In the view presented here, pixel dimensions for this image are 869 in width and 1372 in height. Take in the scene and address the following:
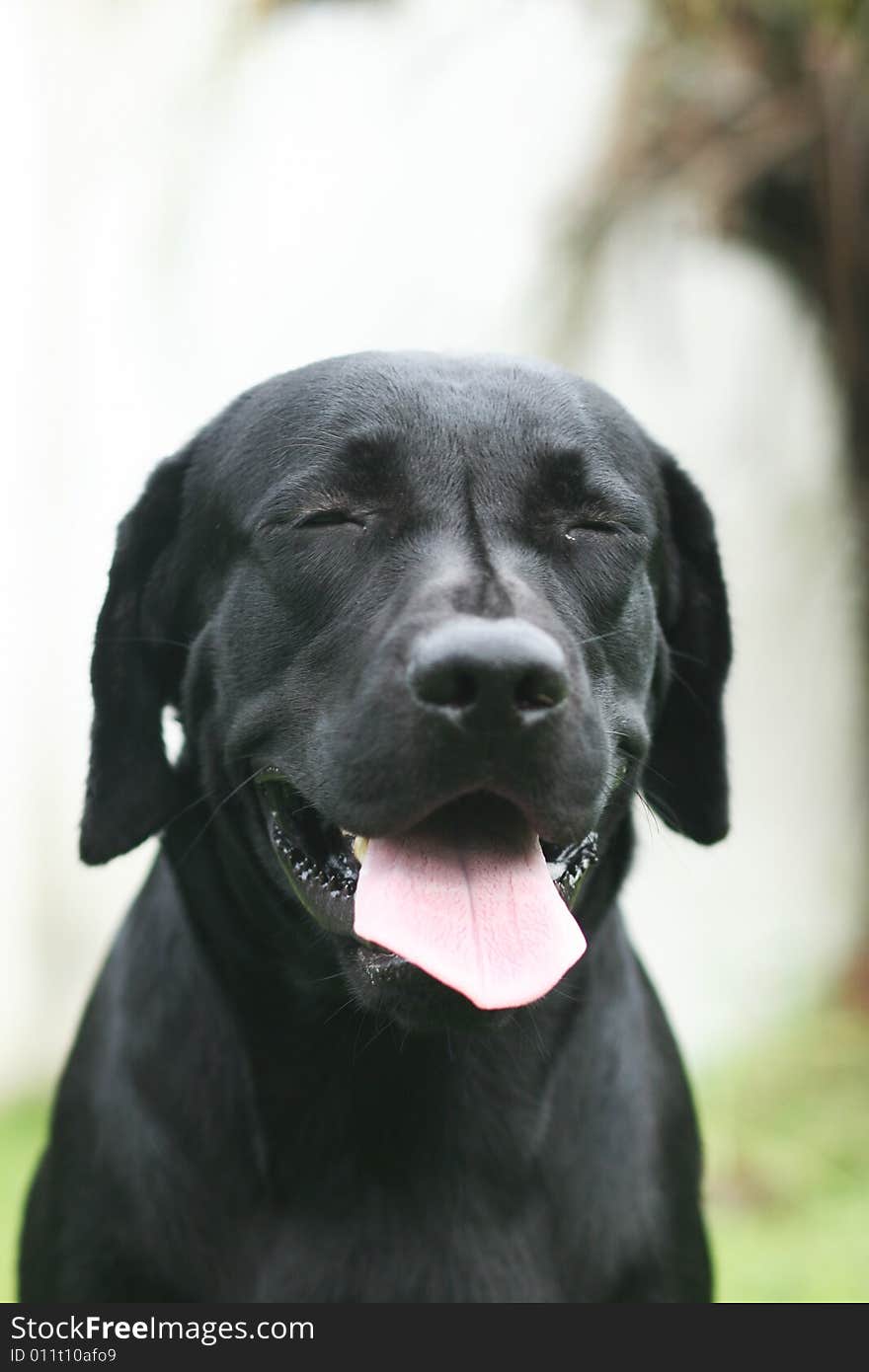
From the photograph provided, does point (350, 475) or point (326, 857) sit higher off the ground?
point (350, 475)

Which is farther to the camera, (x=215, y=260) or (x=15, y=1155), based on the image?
(x=215, y=260)

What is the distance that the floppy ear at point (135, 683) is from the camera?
2625mm

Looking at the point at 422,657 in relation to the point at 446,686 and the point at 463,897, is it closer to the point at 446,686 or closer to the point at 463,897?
the point at 446,686

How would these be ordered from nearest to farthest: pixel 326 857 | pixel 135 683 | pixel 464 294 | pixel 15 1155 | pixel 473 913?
pixel 473 913 → pixel 326 857 → pixel 135 683 → pixel 15 1155 → pixel 464 294

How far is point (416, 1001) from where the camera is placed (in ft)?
6.91

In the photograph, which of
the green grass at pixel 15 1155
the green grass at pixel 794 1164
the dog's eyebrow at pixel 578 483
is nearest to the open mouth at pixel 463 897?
the dog's eyebrow at pixel 578 483

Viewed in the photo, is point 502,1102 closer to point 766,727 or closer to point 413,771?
point 413,771

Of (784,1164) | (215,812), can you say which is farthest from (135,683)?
(784,1164)

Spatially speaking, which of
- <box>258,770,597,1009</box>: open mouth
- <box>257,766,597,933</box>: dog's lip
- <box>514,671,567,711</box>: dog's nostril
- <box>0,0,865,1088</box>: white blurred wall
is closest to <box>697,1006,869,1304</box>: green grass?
<box>0,0,865,1088</box>: white blurred wall

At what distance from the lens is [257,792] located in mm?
2465

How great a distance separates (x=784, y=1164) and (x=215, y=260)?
4212 millimetres

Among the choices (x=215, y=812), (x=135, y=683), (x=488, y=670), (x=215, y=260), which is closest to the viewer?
(x=488, y=670)

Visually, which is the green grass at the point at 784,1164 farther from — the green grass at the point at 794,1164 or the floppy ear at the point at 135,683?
the floppy ear at the point at 135,683

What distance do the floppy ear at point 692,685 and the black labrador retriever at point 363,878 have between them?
0.12 meters
